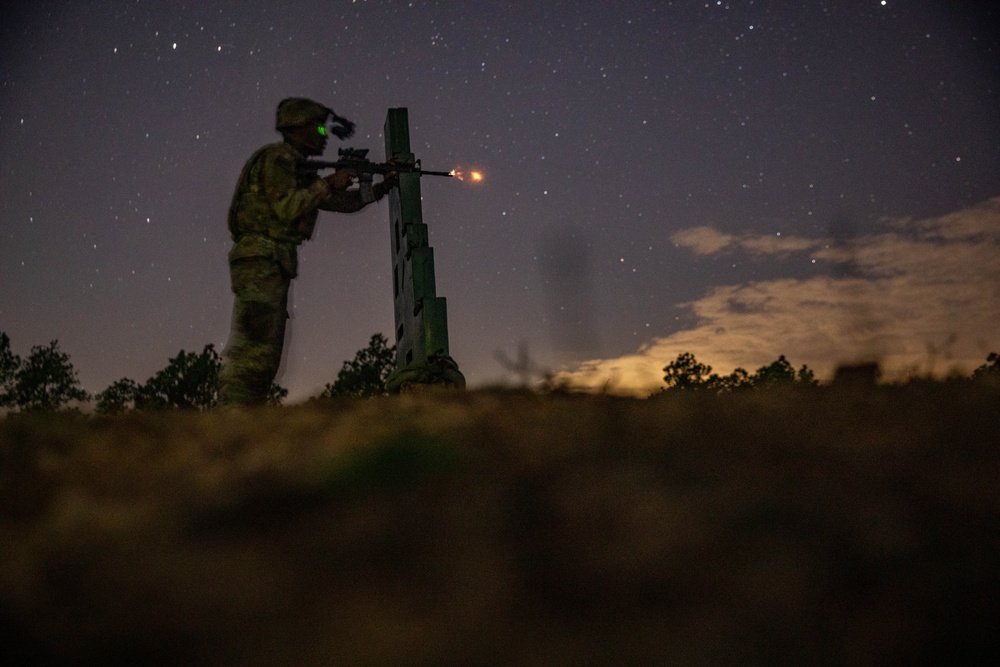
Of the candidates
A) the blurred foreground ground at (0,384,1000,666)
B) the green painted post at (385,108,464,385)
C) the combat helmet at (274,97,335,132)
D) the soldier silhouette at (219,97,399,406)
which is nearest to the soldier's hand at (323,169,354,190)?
the soldier silhouette at (219,97,399,406)

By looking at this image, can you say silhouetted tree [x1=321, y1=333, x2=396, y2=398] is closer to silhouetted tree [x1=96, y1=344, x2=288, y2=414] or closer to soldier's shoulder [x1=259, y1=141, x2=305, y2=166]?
silhouetted tree [x1=96, y1=344, x2=288, y2=414]

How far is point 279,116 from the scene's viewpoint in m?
5.15

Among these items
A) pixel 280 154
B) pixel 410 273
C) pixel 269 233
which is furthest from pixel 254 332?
pixel 410 273

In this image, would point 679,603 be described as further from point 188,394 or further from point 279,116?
point 188,394

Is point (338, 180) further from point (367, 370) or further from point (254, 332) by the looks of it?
point (367, 370)

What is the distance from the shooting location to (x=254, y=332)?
4562 mm

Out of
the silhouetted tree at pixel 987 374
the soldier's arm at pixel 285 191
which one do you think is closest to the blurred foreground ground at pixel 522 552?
the silhouetted tree at pixel 987 374

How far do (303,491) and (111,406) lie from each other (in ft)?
8.49

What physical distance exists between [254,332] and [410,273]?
4.94ft

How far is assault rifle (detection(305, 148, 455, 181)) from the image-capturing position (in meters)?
5.54

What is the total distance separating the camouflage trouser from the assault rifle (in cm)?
110

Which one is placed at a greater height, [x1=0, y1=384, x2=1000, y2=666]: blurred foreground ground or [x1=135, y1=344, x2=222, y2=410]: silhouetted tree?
[x1=135, y1=344, x2=222, y2=410]: silhouetted tree

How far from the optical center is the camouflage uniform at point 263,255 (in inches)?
177

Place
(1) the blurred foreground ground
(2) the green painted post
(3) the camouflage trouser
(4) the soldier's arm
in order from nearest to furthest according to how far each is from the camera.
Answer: (1) the blurred foreground ground → (3) the camouflage trouser → (4) the soldier's arm → (2) the green painted post
